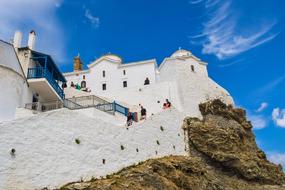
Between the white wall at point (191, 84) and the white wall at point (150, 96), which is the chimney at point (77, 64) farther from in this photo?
Result: the white wall at point (191, 84)

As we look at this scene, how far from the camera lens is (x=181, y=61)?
34.9 m

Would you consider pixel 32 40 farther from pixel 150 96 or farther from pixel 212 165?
pixel 212 165

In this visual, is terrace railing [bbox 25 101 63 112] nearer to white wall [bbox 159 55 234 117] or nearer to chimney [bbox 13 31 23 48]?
chimney [bbox 13 31 23 48]

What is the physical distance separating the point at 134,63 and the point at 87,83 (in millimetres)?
6702

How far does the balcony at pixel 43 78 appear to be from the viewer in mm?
23578

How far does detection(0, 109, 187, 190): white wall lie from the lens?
1614 centimetres

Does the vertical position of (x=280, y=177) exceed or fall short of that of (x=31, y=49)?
it falls short

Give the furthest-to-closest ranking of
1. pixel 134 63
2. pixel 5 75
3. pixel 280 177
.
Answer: pixel 134 63, pixel 280 177, pixel 5 75

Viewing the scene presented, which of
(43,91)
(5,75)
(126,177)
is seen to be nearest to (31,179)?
(126,177)

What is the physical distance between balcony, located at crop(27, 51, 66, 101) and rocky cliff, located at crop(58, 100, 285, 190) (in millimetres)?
9567

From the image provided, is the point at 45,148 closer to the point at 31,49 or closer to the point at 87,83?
the point at 31,49

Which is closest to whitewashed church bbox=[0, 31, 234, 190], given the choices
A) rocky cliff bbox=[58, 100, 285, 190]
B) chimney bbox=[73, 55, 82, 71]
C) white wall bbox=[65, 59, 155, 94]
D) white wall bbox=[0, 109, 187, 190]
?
white wall bbox=[0, 109, 187, 190]

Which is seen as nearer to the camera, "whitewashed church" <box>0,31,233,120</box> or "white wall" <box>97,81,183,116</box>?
"whitewashed church" <box>0,31,233,120</box>

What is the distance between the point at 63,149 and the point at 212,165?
13.3 meters
